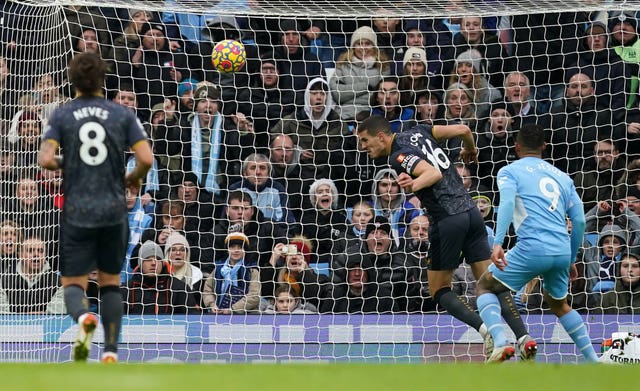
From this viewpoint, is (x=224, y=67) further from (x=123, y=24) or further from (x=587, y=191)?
(x=587, y=191)

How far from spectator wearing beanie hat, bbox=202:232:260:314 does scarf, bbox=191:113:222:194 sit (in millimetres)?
872

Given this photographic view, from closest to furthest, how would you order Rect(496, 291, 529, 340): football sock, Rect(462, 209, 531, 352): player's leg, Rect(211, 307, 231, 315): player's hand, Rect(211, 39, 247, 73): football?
Rect(496, 291, 529, 340): football sock < Rect(462, 209, 531, 352): player's leg < Rect(211, 307, 231, 315): player's hand < Rect(211, 39, 247, 73): football

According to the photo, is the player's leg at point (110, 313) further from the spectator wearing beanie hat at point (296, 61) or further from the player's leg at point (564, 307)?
the spectator wearing beanie hat at point (296, 61)

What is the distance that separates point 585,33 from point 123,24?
204 inches

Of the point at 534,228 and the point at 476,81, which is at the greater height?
the point at 476,81

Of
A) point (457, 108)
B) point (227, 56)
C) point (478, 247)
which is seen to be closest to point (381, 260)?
point (457, 108)

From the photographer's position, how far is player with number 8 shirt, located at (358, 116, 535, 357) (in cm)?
935

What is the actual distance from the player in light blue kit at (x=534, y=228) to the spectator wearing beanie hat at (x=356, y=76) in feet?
14.3

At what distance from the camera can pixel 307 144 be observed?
42.9ft

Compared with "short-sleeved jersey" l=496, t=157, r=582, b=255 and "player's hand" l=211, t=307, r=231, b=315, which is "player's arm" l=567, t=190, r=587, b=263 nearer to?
"short-sleeved jersey" l=496, t=157, r=582, b=255

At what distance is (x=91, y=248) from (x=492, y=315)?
321 cm

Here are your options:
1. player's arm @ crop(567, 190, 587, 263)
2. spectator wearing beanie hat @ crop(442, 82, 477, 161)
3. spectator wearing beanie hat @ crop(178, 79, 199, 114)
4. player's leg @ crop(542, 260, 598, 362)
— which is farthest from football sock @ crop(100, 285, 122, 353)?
spectator wearing beanie hat @ crop(442, 82, 477, 161)

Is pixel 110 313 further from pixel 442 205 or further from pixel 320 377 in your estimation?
pixel 442 205

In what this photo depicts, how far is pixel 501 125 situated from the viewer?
1295 centimetres
